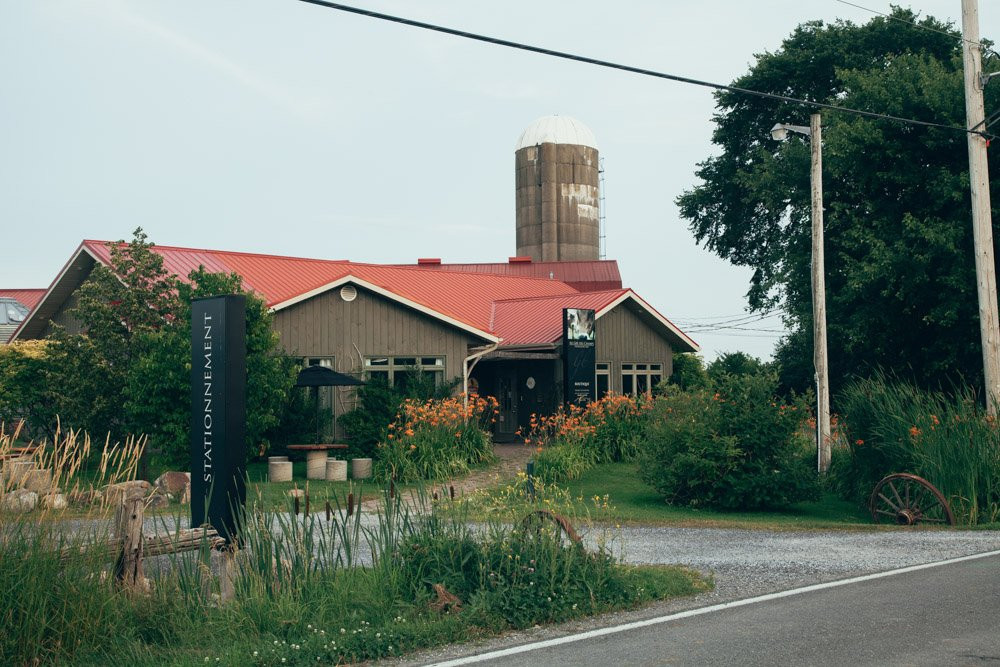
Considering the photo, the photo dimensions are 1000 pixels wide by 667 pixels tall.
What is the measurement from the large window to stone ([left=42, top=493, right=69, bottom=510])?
16.1 metres

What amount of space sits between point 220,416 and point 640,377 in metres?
22.9

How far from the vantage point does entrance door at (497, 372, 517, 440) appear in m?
30.7

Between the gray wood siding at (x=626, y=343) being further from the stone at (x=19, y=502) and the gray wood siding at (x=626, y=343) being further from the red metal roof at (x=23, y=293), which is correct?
the red metal roof at (x=23, y=293)

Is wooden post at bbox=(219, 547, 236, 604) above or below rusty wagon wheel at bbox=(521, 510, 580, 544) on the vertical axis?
below

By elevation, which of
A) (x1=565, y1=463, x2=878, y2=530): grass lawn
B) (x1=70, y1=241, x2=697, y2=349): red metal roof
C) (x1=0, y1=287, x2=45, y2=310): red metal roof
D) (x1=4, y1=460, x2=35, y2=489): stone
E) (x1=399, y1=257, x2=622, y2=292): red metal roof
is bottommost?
(x1=565, y1=463, x2=878, y2=530): grass lawn

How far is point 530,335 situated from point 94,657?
2283 centimetres

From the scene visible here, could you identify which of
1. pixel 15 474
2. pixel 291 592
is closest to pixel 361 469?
pixel 291 592

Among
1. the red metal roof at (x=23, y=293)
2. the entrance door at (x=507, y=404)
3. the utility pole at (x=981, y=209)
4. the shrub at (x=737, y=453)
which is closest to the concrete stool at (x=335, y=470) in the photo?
the shrub at (x=737, y=453)

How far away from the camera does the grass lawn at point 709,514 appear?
47.0 feet

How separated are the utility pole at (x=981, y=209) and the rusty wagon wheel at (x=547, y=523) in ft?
34.4

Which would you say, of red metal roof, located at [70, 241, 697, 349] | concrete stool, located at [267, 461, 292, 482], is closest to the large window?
red metal roof, located at [70, 241, 697, 349]

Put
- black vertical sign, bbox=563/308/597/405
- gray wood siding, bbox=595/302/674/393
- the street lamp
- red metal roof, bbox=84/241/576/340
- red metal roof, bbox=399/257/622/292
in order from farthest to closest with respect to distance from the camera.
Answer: red metal roof, bbox=399/257/622/292
gray wood siding, bbox=595/302/674/393
red metal roof, bbox=84/241/576/340
black vertical sign, bbox=563/308/597/405
the street lamp

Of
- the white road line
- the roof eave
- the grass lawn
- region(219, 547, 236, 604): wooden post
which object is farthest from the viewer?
the roof eave

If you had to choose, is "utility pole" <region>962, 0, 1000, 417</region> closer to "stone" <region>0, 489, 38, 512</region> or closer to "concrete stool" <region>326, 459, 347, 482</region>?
"concrete stool" <region>326, 459, 347, 482</region>
